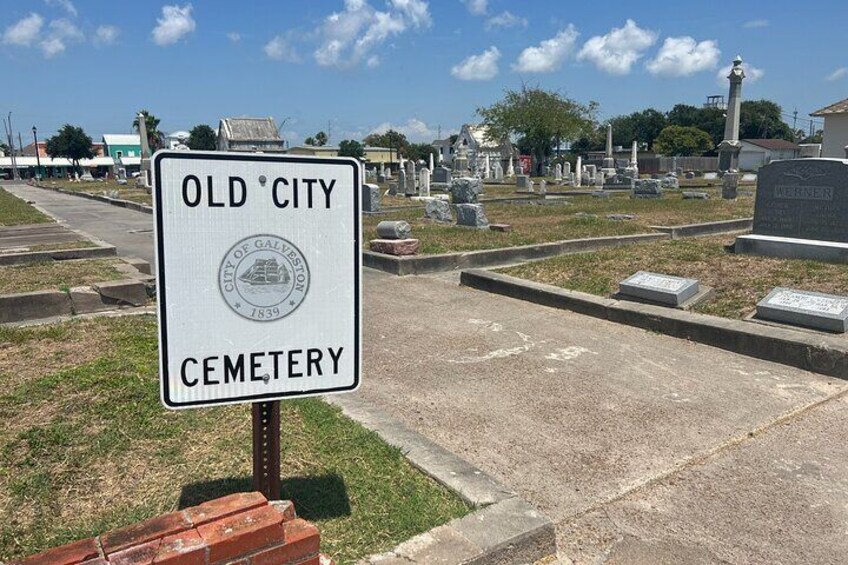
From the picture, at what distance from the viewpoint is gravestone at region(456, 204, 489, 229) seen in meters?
13.5

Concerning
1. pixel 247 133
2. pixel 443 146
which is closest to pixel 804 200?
pixel 247 133

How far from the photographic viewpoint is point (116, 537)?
70.3 inches

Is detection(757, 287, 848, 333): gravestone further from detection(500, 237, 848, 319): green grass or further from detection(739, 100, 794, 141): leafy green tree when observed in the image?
detection(739, 100, 794, 141): leafy green tree

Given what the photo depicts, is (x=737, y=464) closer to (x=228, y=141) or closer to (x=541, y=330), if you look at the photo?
(x=541, y=330)

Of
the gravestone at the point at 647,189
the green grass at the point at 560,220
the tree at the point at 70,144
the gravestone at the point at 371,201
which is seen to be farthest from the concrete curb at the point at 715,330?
the tree at the point at 70,144

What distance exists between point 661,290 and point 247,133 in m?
20.2

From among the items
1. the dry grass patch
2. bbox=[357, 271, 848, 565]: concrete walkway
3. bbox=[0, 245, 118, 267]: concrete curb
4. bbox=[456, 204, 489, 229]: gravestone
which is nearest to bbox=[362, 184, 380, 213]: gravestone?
bbox=[456, 204, 489, 229]: gravestone

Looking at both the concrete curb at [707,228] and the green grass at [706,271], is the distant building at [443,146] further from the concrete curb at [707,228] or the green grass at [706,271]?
the green grass at [706,271]

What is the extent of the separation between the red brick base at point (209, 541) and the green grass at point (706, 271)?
17.9 ft

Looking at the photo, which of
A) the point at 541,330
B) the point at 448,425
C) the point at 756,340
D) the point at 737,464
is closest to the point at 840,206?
the point at 756,340

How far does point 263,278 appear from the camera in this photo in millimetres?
2014

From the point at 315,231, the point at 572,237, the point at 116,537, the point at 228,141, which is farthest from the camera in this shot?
the point at 228,141

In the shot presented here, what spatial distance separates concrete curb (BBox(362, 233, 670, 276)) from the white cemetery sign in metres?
7.25

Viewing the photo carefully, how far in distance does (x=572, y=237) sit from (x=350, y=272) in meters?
10.4
